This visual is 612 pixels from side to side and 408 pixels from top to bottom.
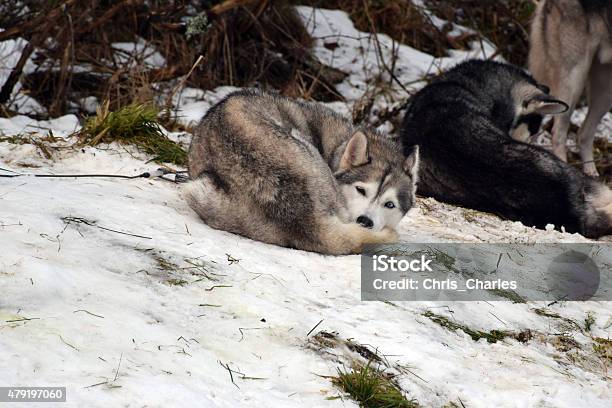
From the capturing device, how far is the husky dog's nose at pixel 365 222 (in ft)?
15.6

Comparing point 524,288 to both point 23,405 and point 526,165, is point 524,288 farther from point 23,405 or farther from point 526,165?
point 23,405

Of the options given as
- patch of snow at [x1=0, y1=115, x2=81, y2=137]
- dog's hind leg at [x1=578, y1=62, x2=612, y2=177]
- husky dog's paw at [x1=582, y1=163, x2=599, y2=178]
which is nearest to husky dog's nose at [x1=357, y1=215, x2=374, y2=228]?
patch of snow at [x1=0, y1=115, x2=81, y2=137]

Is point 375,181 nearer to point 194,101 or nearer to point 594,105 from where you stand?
point 194,101

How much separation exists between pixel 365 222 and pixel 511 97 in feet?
11.5

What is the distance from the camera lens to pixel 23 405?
267cm

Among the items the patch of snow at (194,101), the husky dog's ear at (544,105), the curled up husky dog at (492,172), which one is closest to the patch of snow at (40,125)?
the patch of snow at (194,101)

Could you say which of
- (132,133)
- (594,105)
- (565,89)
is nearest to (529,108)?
(565,89)

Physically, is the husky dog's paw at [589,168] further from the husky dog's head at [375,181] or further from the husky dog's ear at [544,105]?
the husky dog's head at [375,181]

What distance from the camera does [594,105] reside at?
8.70m

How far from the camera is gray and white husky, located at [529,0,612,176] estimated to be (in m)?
8.09

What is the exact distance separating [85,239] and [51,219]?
274 millimetres

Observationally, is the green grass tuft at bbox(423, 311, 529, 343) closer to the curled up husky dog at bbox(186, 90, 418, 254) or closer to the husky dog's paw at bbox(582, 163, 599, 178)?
the curled up husky dog at bbox(186, 90, 418, 254)

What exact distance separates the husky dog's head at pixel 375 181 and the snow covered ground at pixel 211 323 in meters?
0.45

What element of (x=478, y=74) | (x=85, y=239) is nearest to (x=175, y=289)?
(x=85, y=239)
